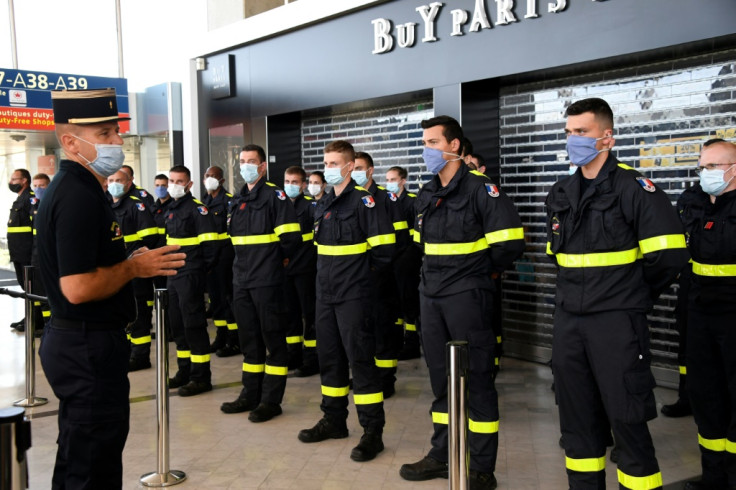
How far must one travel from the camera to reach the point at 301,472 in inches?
182

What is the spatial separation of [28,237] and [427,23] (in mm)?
6661

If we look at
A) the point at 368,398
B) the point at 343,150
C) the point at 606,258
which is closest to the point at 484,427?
the point at 368,398

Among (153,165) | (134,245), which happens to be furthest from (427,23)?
(153,165)

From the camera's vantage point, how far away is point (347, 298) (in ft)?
16.4

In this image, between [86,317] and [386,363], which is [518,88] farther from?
[86,317]

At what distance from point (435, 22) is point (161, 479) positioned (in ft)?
18.3

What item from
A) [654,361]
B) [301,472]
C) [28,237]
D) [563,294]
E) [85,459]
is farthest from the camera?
[28,237]

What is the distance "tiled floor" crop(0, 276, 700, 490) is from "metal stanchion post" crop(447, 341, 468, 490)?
1.32m

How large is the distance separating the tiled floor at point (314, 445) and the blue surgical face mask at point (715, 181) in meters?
1.82

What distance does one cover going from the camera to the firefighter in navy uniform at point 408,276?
7.68 m

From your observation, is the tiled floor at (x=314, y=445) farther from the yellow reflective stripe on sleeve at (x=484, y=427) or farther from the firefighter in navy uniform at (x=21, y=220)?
the firefighter in navy uniform at (x=21, y=220)

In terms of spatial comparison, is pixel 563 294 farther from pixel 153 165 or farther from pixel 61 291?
pixel 153 165

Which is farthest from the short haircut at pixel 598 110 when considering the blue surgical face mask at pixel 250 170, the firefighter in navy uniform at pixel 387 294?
the blue surgical face mask at pixel 250 170

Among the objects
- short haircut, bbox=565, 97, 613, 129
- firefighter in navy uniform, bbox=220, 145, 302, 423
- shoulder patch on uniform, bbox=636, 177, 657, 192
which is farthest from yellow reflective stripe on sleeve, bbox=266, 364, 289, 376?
shoulder patch on uniform, bbox=636, 177, 657, 192
